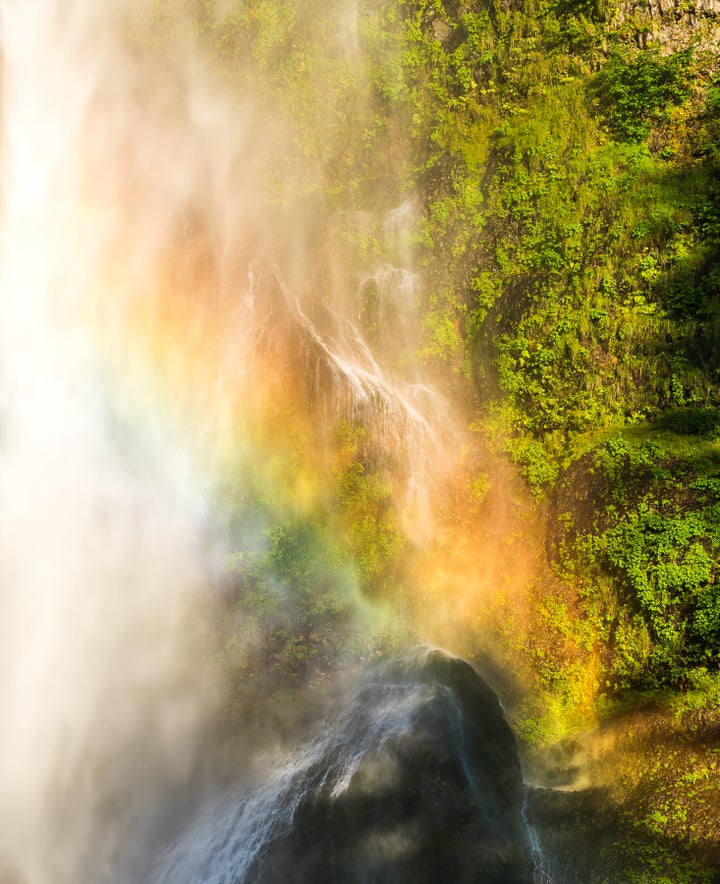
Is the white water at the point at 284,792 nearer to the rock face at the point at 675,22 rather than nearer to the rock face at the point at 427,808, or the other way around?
the rock face at the point at 427,808

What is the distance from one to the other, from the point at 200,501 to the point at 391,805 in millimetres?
7002

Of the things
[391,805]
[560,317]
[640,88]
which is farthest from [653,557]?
[640,88]

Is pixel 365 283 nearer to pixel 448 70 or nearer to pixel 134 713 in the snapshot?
pixel 448 70

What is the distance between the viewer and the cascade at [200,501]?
34.2 feet

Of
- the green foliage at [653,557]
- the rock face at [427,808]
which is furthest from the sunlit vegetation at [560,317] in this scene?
the rock face at [427,808]

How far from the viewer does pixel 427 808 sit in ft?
31.4

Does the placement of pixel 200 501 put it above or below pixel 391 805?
above

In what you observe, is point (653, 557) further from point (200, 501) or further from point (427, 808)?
point (200, 501)

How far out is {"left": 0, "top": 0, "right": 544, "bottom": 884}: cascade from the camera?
10430 millimetres

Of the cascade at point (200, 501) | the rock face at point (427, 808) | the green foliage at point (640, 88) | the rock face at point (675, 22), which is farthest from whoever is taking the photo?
the rock face at point (675, 22)

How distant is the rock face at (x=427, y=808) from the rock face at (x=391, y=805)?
0.05 feet

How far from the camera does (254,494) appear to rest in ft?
42.3

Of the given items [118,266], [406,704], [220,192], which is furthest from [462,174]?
[406,704]

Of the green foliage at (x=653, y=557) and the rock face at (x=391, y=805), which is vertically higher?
the green foliage at (x=653, y=557)
